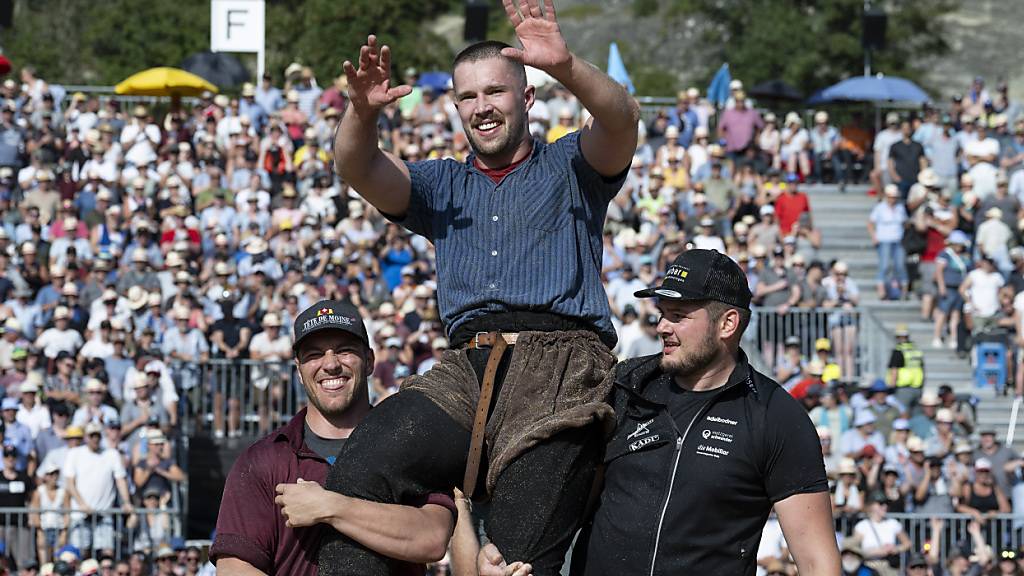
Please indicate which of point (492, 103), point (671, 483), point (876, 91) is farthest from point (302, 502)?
point (876, 91)

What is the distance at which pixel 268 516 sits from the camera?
550 cm

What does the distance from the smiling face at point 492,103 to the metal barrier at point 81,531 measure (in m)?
8.69

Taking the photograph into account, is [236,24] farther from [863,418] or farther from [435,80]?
[863,418]

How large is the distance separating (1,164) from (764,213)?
8.42 metres

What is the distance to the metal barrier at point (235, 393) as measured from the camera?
15.3 metres

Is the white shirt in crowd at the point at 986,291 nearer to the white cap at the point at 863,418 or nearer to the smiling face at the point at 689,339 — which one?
the white cap at the point at 863,418

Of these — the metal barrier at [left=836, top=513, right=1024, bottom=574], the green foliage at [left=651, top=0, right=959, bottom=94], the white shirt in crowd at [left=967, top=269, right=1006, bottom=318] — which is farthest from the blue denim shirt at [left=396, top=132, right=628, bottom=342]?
the green foliage at [left=651, top=0, right=959, bottom=94]

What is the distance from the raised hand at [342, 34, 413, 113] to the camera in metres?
5.07

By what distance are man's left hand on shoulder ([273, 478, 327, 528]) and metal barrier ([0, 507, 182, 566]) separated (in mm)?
8494

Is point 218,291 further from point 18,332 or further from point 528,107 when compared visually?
point 528,107

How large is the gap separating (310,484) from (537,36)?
1.45 m

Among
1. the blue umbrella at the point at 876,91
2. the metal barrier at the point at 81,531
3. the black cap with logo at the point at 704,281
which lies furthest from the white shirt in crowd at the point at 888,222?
the black cap with logo at the point at 704,281

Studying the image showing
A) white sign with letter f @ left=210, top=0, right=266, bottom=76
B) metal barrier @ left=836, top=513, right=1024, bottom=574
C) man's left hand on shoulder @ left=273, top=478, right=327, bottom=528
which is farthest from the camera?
white sign with letter f @ left=210, top=0, right=266, bottom=76

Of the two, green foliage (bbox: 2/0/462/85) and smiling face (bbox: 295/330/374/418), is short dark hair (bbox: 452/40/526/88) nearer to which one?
smiling face (bbox: 295/330/374/418)
